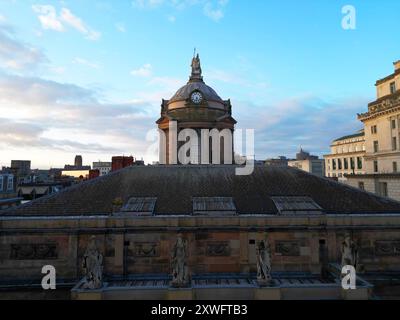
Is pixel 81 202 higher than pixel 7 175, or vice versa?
pixel 7 175

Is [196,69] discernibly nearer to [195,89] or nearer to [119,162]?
[195,89]

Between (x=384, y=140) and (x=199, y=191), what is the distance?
44269 mm

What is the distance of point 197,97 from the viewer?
41156 millimetres

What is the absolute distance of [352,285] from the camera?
50.6ft

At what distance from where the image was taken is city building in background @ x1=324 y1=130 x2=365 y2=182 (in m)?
83.9

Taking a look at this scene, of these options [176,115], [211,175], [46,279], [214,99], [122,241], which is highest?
[214,99]

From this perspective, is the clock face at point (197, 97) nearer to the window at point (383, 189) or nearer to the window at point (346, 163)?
the window at point (383, 189)

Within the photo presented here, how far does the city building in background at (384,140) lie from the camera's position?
4878 cm

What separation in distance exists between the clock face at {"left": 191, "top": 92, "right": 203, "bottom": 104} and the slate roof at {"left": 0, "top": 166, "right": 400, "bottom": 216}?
55.8 feet

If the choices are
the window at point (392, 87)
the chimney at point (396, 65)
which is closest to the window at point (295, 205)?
the window at point (392, 87)

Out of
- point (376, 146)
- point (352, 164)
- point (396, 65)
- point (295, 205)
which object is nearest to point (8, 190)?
point (295, 205)
